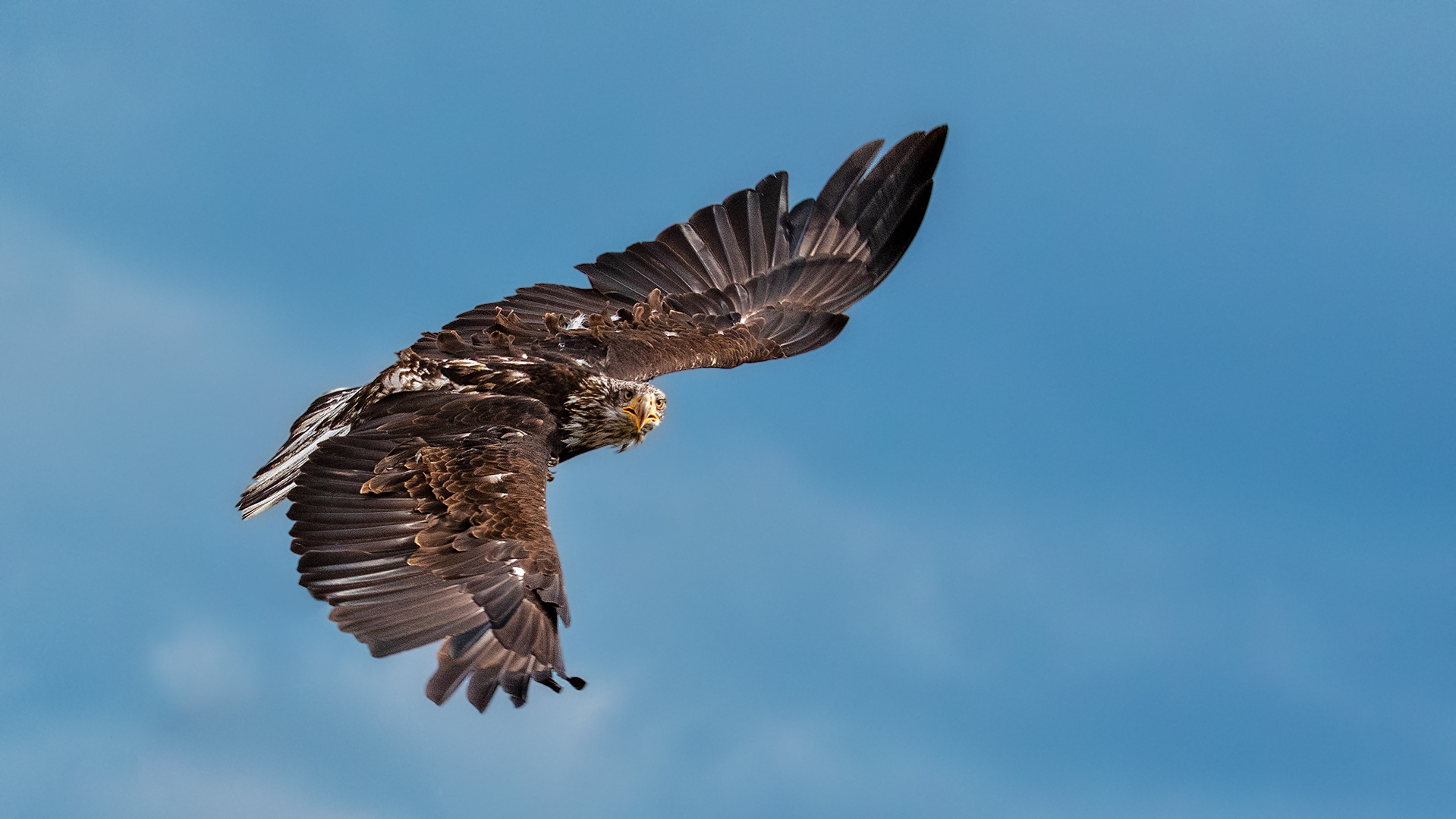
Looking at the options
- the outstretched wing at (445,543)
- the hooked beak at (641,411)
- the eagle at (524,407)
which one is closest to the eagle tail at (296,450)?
the eagle at (524,407)

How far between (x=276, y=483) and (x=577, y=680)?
12.4ft

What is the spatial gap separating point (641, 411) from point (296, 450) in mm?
2752

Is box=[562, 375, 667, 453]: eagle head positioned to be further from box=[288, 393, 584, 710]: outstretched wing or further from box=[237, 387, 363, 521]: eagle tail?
box=[237, 387, 363, 521]: eagle tail

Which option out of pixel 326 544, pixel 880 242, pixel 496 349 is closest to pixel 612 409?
pixel 496 349

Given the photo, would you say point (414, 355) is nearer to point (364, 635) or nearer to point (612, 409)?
point (612, 409)

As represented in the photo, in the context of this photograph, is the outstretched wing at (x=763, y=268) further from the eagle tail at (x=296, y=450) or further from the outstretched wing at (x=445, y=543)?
the outstretched wing at (x=445, y=543)

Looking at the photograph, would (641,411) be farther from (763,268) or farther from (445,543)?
(763,268)

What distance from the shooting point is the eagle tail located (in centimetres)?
1182

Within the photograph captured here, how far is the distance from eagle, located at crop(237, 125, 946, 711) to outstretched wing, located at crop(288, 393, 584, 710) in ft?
0.04

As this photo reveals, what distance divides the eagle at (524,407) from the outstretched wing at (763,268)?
0.02 m

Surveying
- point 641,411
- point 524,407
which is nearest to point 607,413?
point 641,411

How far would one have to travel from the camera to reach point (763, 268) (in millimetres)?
15344

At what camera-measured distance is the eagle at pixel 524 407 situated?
32.6 ft

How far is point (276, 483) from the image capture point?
11891 millimetres
